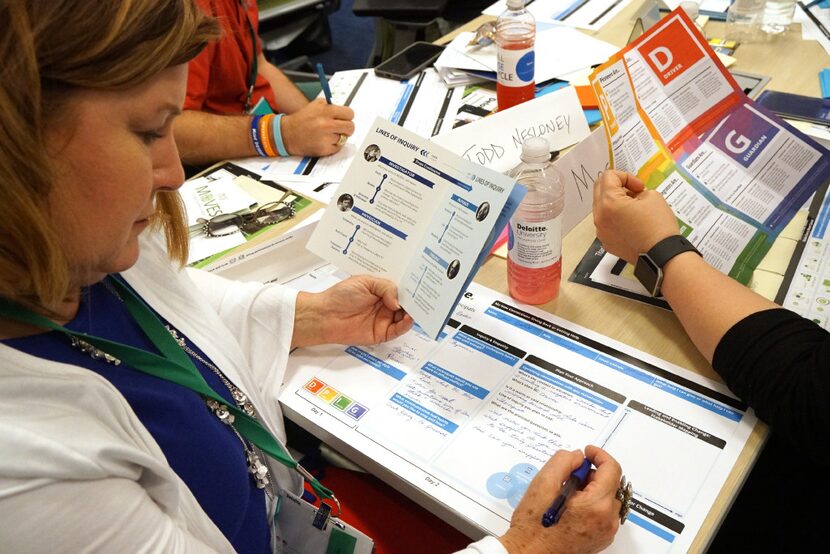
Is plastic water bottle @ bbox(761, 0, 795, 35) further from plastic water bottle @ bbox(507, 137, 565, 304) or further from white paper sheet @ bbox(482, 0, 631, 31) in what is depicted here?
plastic water bottle @ bbox(507, 137, 565, 304)

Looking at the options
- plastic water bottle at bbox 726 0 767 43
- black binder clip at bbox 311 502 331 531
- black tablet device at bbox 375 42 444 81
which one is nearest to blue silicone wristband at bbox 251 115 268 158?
black tablet device at bbox 375 42 444 81

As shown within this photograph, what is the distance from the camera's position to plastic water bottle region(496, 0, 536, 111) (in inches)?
51.9

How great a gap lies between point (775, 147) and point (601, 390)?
0.44 m

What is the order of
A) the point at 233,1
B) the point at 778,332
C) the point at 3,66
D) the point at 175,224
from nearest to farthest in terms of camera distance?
the point at 3,66 < the point at 778,332 < the point at 175,224 < the point at 233,1

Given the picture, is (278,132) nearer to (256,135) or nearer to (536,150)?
(256,135)

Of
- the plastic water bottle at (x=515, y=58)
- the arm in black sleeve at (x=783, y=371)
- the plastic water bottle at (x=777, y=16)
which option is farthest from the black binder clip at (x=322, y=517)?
the plastic water bottle at (x=777, y=16)

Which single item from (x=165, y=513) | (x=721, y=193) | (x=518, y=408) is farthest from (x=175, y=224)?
(x=721, y=193)

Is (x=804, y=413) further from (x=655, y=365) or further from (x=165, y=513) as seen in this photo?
(x=165, y=513)

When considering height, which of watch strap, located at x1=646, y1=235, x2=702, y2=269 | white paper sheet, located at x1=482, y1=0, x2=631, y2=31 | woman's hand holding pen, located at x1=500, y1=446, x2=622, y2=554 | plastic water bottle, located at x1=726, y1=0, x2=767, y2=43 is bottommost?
woman's hand holding pen, located at x1=500, y1=446, x2=622, y2=554

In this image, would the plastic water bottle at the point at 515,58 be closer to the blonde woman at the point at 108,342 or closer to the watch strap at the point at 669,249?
the watch strap at the point at 669,249

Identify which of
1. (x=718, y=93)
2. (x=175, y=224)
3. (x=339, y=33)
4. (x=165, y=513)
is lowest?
(x=339, y=33)

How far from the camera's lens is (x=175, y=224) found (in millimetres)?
894

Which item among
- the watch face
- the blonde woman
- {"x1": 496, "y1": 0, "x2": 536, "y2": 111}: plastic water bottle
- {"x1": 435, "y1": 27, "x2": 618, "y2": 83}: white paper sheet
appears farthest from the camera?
{"x1": 435, "y1": 27, "x2": 618, "y2": 83}: white paper sheet

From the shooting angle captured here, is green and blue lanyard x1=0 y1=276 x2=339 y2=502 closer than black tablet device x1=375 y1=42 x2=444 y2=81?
Yes
